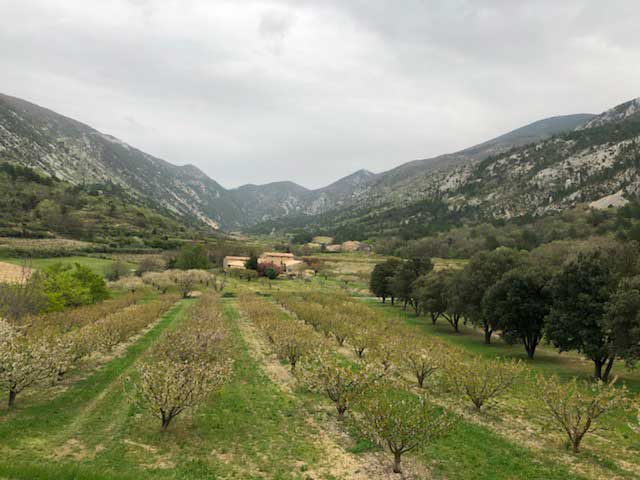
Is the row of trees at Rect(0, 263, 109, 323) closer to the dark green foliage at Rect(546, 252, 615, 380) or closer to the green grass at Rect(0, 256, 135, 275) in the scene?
the green grass at Rect(0, 256, 135, 275)

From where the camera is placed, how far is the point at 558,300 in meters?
35.0

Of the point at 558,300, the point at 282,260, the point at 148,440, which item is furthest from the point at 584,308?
the point at 282,260

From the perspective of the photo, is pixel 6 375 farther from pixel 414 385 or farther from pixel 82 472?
pixel 414 385

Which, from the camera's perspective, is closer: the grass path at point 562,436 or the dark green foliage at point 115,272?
the grass path at point 562,436

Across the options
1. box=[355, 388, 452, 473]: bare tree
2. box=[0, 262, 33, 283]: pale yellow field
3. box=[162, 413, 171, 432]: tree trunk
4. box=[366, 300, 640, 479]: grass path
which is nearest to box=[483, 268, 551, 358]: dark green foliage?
box=[366, 300, 640, 479]: grass path

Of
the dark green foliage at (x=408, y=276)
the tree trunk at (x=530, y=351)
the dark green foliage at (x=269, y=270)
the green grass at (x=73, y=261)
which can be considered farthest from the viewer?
the dark green foliage at (x=269, y=270)

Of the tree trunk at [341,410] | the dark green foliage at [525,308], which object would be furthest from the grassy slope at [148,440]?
the dark green foliage at [525,308]

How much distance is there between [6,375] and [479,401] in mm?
26490

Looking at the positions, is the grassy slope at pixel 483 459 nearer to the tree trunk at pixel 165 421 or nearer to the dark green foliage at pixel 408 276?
the tree trunk at pixel 165 421

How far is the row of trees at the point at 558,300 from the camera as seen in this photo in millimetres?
28125

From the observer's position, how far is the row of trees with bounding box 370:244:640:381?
92.3ft

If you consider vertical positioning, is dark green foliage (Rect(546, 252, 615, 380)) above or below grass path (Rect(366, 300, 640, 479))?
above

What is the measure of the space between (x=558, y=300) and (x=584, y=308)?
2.53 meters

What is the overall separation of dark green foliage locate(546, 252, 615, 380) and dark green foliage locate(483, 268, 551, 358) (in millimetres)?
4551
